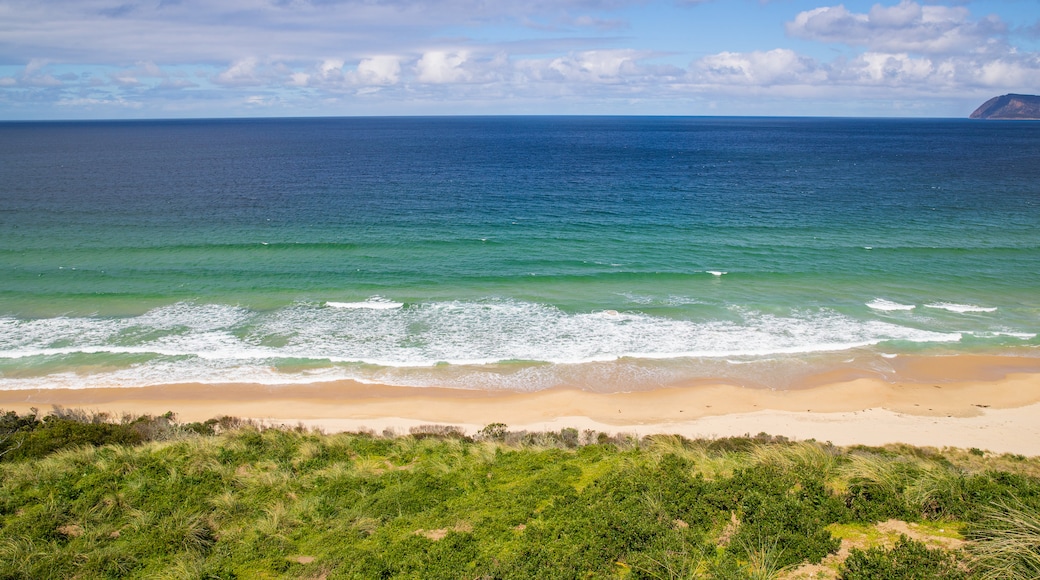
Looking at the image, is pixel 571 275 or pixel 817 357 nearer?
pixel 817 357

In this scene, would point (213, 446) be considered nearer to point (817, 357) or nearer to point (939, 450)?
point (939, 450)

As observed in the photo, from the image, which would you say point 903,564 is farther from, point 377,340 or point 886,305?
point 886,305

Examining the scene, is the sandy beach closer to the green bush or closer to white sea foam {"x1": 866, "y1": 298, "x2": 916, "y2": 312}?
white sea foam {"x1": 866, "y1": 298, "x2": 916, "y2": 312}

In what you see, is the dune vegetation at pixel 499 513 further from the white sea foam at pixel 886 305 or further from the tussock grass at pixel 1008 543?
the white sea foam at pixel 886 305

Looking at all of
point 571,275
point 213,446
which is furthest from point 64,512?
point 571,275

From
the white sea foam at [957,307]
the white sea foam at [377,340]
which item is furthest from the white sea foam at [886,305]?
the white sea foam at [377,340]
